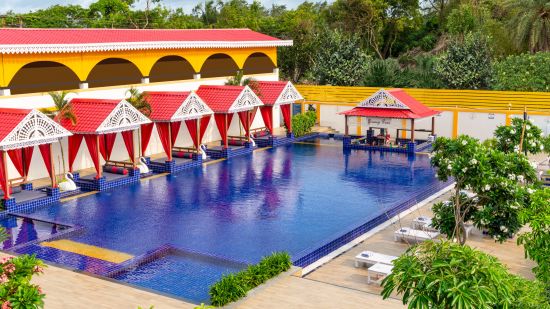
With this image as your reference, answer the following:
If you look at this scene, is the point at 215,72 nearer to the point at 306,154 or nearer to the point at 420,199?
the point at 306,154

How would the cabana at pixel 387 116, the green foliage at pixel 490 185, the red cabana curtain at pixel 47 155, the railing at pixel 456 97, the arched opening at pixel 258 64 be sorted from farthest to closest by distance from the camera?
the arched opening at pixel 258 64 < the railing at pixel 456 97 < the cabana at pixel 387 116 < the red cabana curtain at pixel 47 155 < the green foliage at pixel 490 185

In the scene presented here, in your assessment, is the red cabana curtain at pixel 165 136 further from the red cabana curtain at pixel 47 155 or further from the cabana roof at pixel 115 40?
the red cabana curtain at pixel 47 155

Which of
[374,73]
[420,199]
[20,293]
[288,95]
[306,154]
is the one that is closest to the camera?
[20,293]

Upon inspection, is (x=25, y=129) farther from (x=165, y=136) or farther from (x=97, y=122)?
(x=165, y=136)

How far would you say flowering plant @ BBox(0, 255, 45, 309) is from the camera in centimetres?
701

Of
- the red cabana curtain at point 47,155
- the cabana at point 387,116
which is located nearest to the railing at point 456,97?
the cabana at point 387,116

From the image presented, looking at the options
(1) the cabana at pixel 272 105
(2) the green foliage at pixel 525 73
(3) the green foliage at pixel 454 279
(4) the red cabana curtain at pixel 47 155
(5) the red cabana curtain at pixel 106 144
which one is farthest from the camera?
(2) the green foliage at pixel 525 73

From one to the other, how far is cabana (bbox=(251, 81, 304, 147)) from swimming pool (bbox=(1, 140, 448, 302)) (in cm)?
306

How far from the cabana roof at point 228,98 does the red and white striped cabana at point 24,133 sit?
836 cm

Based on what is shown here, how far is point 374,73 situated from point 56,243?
23434 mm

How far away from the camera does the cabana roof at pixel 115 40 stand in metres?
22.3

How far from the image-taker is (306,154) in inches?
1110

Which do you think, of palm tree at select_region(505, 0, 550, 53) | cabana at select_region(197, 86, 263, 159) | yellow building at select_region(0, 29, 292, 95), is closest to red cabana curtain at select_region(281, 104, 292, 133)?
Answer: cabana at select_region(197, 86, 263, 159)

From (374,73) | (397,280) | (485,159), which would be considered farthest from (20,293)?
(374,73)
